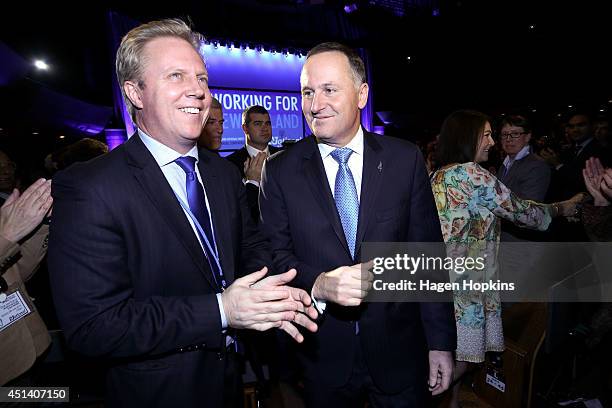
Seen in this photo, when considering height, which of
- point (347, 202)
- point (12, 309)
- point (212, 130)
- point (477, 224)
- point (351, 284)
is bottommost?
point (12, 309)

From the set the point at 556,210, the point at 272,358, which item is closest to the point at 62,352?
the point at 272,358

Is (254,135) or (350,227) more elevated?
(254,135)

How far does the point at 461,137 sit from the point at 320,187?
1.34m

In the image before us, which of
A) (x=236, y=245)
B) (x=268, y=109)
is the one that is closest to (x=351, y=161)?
(x=236, y=245)

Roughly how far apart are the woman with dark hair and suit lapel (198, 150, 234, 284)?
4.94 feet

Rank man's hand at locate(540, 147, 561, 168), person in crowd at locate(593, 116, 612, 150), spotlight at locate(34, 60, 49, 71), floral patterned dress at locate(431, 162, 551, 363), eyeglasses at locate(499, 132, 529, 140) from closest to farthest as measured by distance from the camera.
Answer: floral patterned dress at locate(431, 162, 551, 363) < eyeglasses at locate(499, 132, 529, 140) < person in crowd at locate(593, 116, 612, 150) < man's hand at locate(540, 147, 561, 168) < spotlight at locate(34, 60, 49, 71)

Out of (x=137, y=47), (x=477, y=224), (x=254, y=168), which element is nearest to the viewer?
(x=137, y=47)

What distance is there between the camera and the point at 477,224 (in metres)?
2.39

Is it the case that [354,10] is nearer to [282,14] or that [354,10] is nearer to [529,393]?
[282,14]

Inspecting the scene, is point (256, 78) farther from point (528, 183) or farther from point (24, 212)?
point (24, 212)

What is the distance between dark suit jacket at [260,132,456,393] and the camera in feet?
5.35

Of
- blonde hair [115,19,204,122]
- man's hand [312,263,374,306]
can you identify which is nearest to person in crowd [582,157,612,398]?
man's hand [312,263,374,306]

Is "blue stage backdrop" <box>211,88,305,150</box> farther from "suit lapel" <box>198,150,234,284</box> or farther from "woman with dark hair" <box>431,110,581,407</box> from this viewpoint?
"suit lapel" <box>198,150,234,284</box>

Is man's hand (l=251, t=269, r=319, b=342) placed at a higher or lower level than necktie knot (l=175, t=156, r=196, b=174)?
lower
